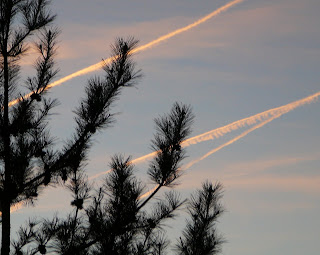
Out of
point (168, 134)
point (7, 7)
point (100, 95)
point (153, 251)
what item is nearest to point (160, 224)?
point (153, 251)

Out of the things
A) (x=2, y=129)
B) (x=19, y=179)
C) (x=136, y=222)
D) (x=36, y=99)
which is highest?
(x=36, y=99)

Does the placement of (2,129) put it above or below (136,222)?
above

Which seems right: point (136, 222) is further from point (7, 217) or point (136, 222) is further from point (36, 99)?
point (36, 99)

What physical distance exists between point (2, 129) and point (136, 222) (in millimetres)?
3751

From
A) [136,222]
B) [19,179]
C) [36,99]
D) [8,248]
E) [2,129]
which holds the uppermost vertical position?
[36,99]

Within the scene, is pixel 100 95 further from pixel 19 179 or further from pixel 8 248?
pixel 8 248

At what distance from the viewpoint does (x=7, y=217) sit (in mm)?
13031

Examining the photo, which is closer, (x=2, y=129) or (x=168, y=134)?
(x=168, y=134)

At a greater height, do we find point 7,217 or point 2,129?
point 2,129

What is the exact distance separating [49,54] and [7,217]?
13.1ft

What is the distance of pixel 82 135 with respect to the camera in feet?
44.7

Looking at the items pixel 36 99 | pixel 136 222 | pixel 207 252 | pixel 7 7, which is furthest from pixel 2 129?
pixel 207 252

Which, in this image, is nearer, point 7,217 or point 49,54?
point 7,217

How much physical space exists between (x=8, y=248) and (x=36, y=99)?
3.51 m
